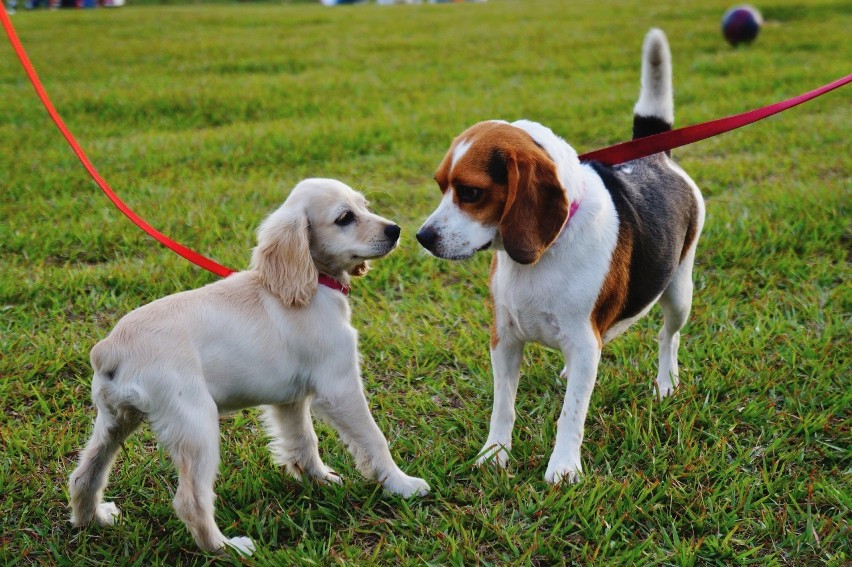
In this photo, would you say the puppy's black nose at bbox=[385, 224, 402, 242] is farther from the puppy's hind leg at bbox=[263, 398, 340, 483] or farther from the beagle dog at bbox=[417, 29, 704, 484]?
the puppy's hind leg at bbox=[263, 398, 340, 483]

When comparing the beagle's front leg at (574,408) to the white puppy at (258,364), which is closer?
the white puppy at (258,364)

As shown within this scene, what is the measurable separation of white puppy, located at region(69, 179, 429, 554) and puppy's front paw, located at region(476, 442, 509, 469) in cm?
33

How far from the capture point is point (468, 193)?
3.05 metres

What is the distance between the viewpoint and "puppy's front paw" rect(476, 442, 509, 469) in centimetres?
338

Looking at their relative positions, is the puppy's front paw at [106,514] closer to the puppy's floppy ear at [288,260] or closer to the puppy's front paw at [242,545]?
the puppy's front paw at [242,545]

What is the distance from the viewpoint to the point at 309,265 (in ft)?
9.92

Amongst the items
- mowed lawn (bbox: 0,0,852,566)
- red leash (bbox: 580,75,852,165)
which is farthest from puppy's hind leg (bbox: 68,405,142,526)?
red leash (bbox: 580,75,852,165)

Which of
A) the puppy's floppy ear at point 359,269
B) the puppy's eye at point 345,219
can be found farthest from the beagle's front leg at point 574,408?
the puppy's eye at point 345,219

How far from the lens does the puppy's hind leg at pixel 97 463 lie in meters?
2.83

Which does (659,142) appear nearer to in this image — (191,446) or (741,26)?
(191,446)

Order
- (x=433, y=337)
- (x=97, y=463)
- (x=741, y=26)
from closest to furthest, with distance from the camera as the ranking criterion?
(x=97, y=463) → (x=433, y=337) → (x=741, y=26)

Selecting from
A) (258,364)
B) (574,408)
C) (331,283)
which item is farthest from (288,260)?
(574,408)

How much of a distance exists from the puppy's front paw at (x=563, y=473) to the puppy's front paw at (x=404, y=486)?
497 mm

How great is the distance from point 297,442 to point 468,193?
4.03 ft
